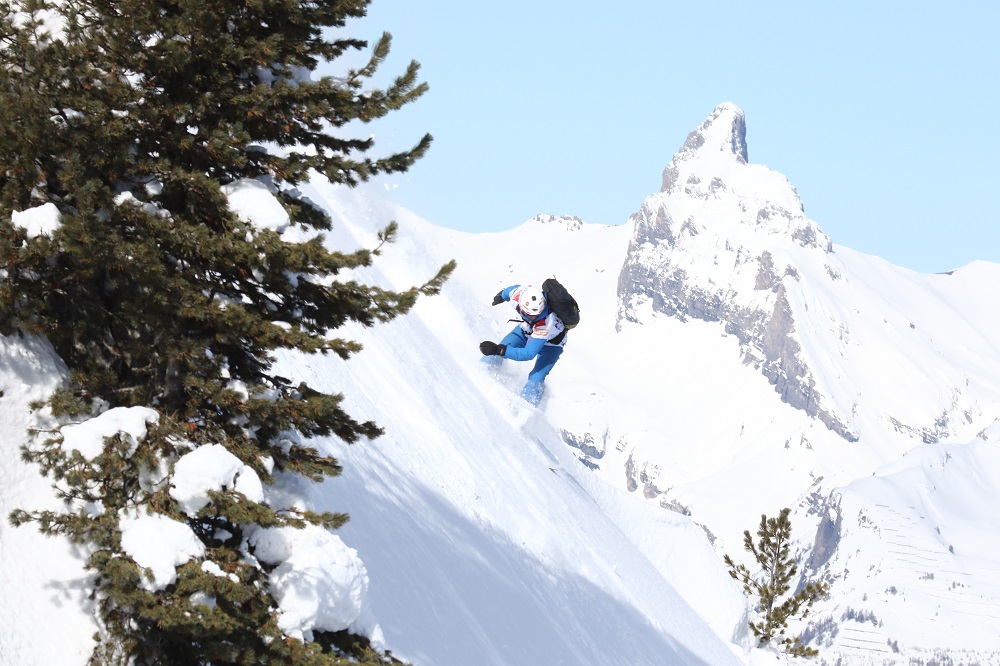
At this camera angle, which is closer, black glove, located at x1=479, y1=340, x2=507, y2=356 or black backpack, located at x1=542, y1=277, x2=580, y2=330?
black backpack, located at x1=542, y1=277, x2=580, y2=330

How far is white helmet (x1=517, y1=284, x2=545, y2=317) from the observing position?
26.2 m

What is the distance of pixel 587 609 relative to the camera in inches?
947

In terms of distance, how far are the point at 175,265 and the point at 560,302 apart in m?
16.3

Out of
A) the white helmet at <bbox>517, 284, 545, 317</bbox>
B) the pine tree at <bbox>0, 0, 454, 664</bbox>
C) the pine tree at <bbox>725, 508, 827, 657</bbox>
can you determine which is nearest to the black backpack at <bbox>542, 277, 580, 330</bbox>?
the white helmet at <bbox>517, 284, 545, 317</bbox>

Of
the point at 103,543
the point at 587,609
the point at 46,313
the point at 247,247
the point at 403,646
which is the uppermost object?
the point at 46,313

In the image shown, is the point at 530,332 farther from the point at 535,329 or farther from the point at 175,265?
the point at 175,265

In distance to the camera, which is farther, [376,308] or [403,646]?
[403,646]

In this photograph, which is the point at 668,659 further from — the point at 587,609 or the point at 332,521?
the point at 332,521

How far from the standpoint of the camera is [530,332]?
26625 mm

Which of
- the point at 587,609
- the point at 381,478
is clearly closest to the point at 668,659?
the point at 587,609

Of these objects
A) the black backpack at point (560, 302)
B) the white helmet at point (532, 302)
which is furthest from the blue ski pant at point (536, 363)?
the black backpack at point (560, 302)

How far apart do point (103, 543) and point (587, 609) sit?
619 inches

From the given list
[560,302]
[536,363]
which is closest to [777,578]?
[536,363]

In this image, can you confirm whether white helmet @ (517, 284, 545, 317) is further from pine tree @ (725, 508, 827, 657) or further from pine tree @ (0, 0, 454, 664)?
pine tree @ (0, 0, 454, 664)
